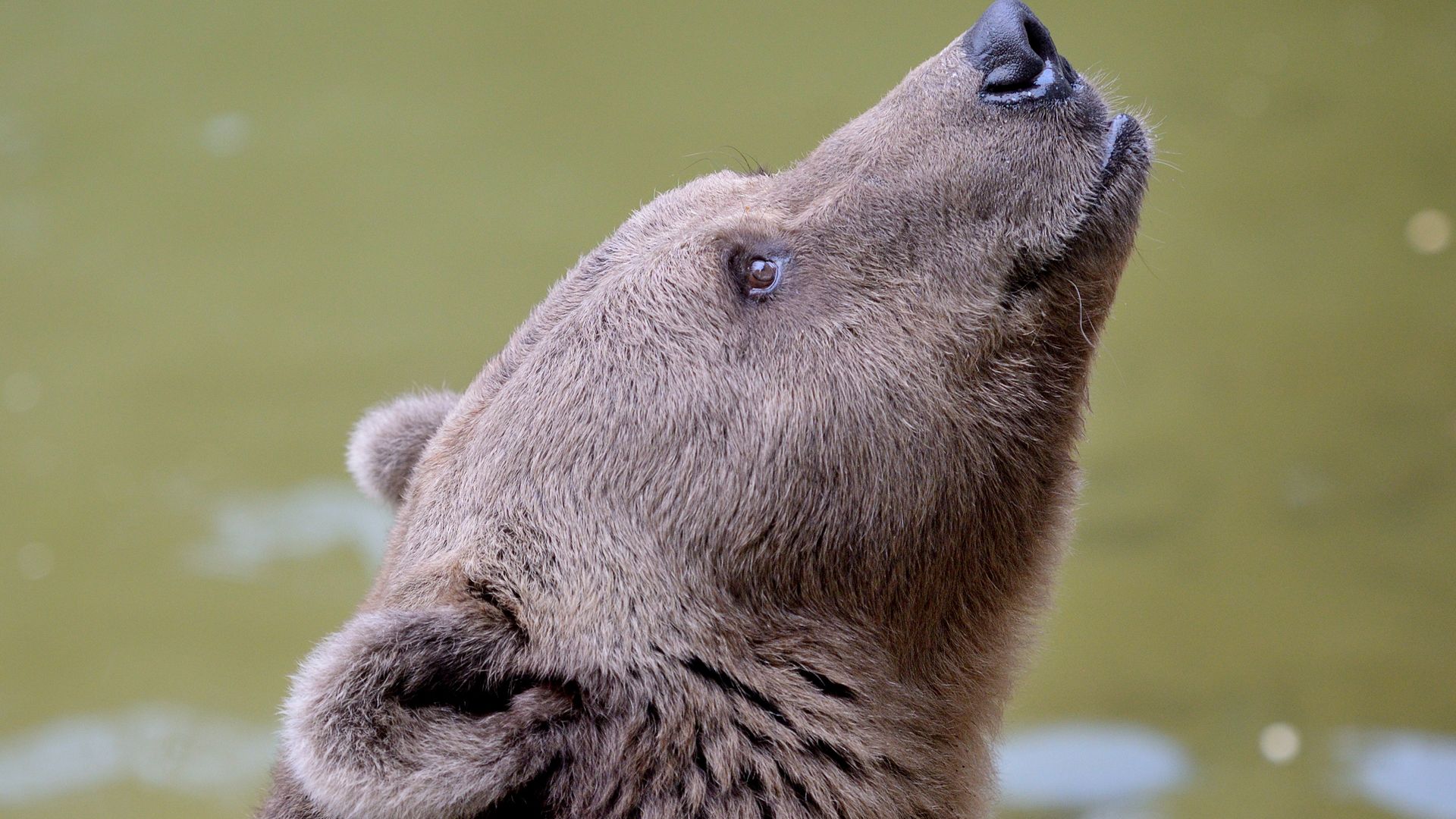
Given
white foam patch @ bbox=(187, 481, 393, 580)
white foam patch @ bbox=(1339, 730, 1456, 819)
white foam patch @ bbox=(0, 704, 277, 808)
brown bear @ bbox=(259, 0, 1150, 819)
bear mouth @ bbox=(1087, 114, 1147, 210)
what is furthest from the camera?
white foam patch @ bbox=(187, 481, 393, 580)

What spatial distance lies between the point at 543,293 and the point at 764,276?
3.92m

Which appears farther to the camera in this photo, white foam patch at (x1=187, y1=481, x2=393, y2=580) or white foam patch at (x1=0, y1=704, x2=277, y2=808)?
white foam patch at (x1=187, y1=481, x2=393, y2=580)

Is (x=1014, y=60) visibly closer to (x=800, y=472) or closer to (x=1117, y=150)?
(x=1117, y=150)

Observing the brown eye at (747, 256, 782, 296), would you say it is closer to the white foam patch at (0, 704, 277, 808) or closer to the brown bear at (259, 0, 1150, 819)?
the brown bear at (259, 0, 1150, 819)

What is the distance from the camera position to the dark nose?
3.06 metres

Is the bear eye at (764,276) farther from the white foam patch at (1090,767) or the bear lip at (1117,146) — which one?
the white foam patch at (1090,767)

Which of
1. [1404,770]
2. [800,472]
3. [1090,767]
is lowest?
[800,472]

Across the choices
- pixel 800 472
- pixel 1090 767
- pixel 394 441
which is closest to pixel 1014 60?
pixel 800 472

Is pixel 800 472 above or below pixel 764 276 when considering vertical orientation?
below

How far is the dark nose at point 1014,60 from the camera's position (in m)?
3.06

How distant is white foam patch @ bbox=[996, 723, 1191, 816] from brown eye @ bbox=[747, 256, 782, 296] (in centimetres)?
295

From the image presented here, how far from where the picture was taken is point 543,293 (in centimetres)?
686

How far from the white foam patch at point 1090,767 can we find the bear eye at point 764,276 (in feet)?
9.67

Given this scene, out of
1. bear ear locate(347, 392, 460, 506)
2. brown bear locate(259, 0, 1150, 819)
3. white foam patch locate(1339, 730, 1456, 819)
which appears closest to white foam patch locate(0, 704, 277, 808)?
bear ear locate(347, 392, 460, 506)
